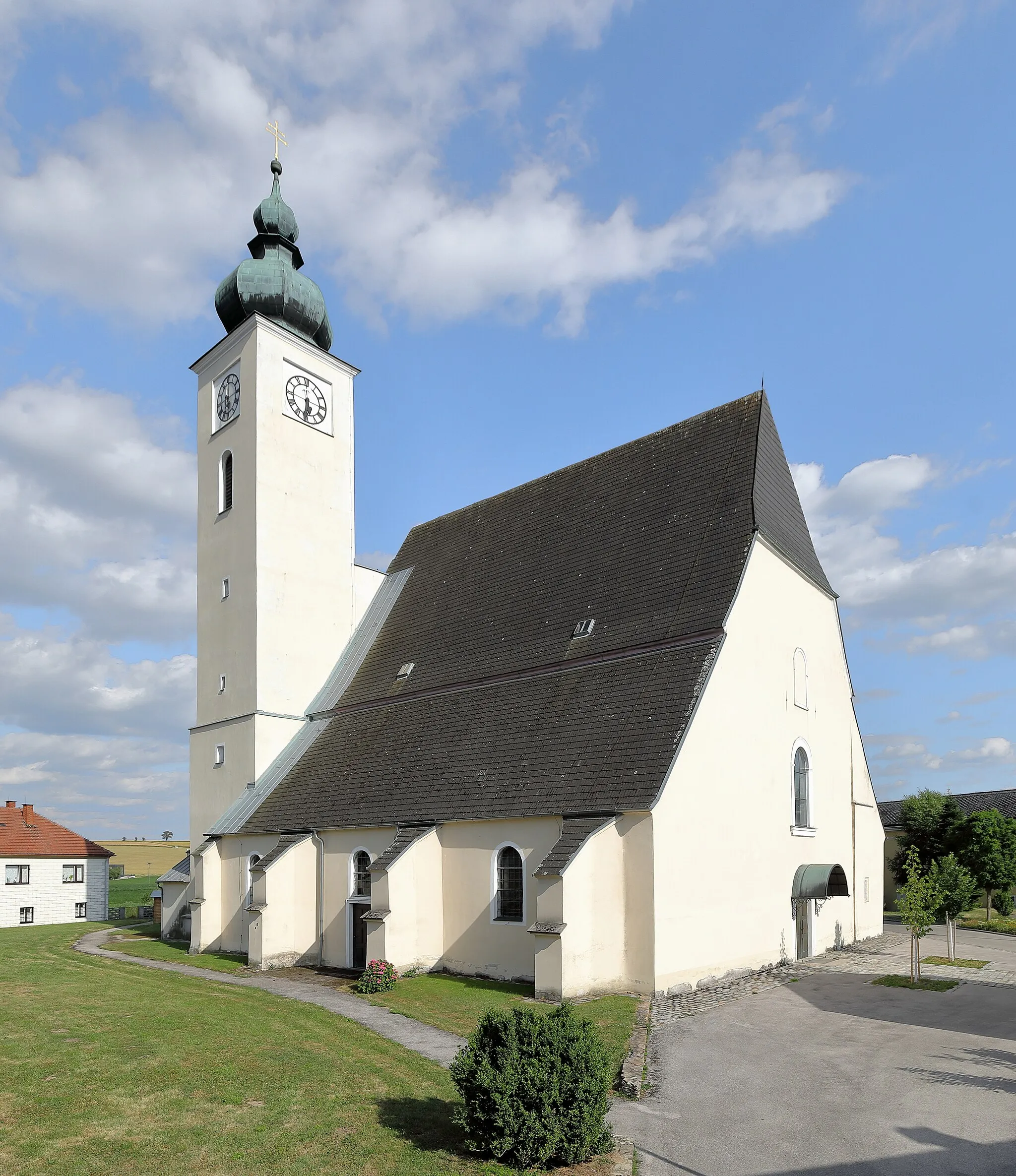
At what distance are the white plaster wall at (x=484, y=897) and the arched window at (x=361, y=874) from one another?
278 centimetres

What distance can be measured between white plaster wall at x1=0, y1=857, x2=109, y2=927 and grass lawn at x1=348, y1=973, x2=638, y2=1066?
3069 centimetres

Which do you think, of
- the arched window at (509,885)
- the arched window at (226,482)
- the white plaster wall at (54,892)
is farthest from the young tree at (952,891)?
the white plaster wall at (54,892)

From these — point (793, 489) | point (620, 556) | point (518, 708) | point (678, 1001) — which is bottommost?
point (678, 1001)

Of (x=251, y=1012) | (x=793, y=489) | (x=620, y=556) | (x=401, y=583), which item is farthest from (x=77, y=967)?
(x=793, y=489)

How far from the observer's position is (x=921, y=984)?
61.3 ft

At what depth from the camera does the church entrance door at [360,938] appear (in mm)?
22062

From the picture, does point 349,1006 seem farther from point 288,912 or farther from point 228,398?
point 228,398

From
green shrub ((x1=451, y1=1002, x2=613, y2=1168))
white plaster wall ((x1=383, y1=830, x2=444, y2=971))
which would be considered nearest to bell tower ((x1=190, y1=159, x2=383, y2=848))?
white plaster wall ((x1=383, y1=830, x2=444, y2=971))

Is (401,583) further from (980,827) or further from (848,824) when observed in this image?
(980,827)

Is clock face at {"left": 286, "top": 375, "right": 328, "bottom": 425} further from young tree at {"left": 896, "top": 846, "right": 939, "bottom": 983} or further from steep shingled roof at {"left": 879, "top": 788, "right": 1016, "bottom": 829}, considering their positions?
steep shingled roof at {"left": 879, "top": 788, "right": 1016, "bottom": 829}

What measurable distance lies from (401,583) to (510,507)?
196 inches

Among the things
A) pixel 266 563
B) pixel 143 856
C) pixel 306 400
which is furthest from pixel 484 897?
pixel 143 856

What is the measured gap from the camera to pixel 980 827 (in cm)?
3766

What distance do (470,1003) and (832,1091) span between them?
7.07m
